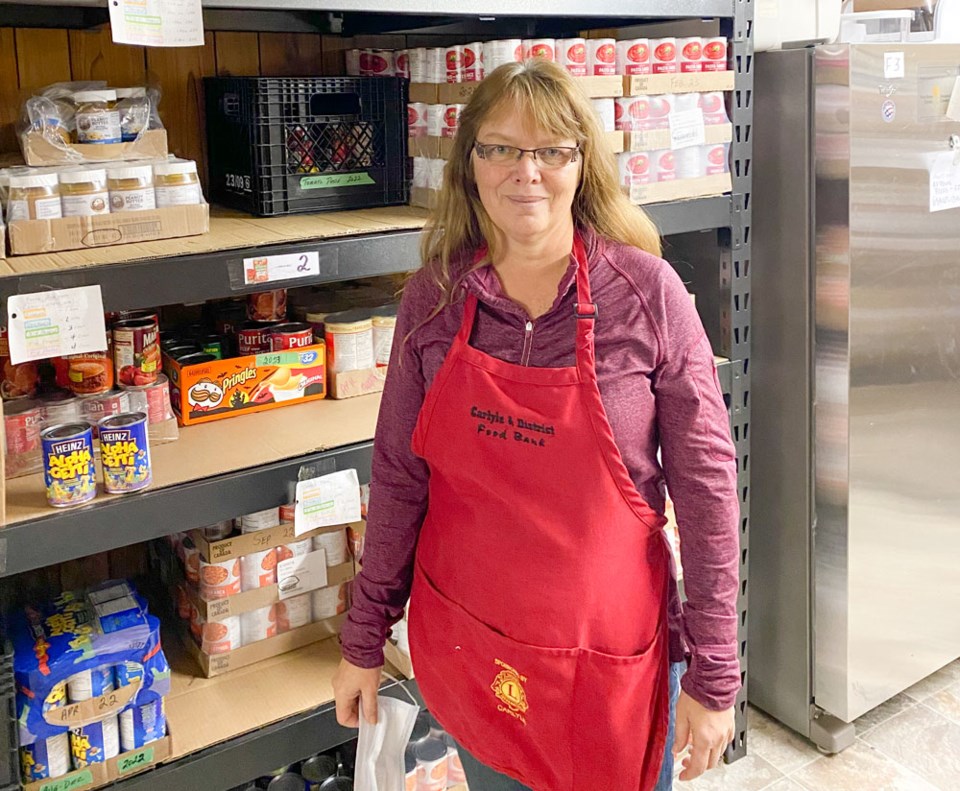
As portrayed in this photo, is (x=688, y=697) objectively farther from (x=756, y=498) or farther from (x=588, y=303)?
(x=756, y=498)

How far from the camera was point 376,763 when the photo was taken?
173cm

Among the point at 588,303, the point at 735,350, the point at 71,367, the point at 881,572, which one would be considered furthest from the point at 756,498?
the point at 71,367

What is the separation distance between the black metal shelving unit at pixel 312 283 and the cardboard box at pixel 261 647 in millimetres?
194

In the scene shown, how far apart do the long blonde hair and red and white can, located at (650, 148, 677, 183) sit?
61 centimetres

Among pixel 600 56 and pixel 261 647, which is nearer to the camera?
pixel 600 56

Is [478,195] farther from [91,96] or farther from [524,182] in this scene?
[91,96]

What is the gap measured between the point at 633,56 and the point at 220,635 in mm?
1359

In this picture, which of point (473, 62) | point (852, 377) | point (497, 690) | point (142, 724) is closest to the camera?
point (497, 690)

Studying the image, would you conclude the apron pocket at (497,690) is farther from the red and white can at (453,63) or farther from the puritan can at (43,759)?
the red and white can at (453,63)

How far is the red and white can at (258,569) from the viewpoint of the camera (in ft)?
6.57

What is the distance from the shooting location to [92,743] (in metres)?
1.72

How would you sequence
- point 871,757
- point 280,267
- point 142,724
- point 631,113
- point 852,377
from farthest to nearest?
1. point 871,757
2. point 852,377
3. point 631,113
4. point 142,724
5. point 280,267

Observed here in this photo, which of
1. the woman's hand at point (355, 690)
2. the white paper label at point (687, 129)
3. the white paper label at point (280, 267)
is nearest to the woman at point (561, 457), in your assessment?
the woman's hand at point (355, 690)

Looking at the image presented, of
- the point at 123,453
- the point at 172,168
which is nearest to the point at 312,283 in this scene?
the point at 172,168
